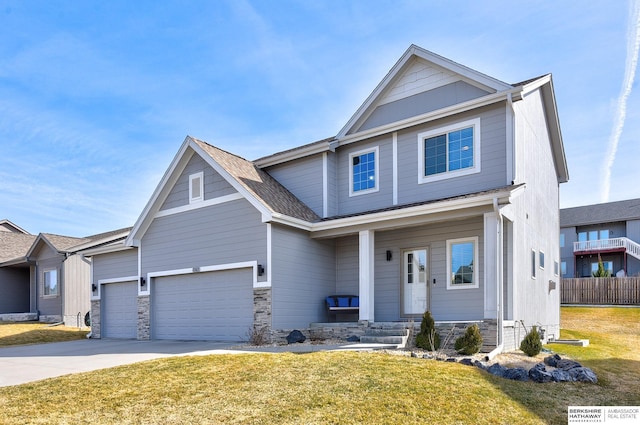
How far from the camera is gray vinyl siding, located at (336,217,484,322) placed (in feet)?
41.4

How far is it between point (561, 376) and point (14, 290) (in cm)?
2995

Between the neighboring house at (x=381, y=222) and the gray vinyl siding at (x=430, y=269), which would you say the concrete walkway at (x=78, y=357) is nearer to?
the neighboring house at (x=381, y=222)

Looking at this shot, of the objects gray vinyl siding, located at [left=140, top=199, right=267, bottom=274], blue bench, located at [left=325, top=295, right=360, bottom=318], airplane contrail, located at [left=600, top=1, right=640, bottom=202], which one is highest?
airplane contrail, located at [left=600, top=1, right=640, bottom=202]

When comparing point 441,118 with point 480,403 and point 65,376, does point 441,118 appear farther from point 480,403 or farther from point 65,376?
point 65,376

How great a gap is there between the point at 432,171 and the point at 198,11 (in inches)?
312

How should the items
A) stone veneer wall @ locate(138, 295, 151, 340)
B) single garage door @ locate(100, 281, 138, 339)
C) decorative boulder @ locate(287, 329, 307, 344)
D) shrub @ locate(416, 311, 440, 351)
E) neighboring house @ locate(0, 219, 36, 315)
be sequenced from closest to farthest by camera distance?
shrub @ locate(416, 311, 440, 351) < decorative boulder @ locate(287, 329, 307, 344) < stone veneer wall @ locate(138, 295, 151, 340) < single garage door @ locate(100, 281, 138, 339) < neighboring house @ locate(0, 219, 36, 315)

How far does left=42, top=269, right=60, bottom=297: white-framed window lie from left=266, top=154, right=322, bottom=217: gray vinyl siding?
1500cm

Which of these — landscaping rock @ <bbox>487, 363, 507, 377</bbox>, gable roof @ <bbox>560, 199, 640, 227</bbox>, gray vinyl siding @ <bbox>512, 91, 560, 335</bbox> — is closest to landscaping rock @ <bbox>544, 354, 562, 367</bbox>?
landscaping rock @ <bbox>487, 363, 507, 377</bbox>

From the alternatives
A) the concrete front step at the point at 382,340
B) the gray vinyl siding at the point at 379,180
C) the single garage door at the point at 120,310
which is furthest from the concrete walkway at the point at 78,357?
the gray vinyl siding at the point at 379,180

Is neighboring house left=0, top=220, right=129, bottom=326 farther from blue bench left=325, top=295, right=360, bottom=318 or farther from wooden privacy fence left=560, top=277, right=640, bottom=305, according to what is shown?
wooden privacy fence left=560, top=277, right=640, bottom=305

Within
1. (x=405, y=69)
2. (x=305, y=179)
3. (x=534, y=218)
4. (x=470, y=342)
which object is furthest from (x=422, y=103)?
(x=470, y=342)

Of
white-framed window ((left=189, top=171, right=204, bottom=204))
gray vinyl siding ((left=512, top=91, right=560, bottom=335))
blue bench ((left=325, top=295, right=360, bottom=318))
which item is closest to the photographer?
gray vinyl siding ((left=512, top=91, right=560, bottom=335))

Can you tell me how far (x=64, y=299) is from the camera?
23688 mm

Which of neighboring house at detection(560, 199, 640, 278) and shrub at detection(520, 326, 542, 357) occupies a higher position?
neighboring house at detection(560, 199, 640, 278)
